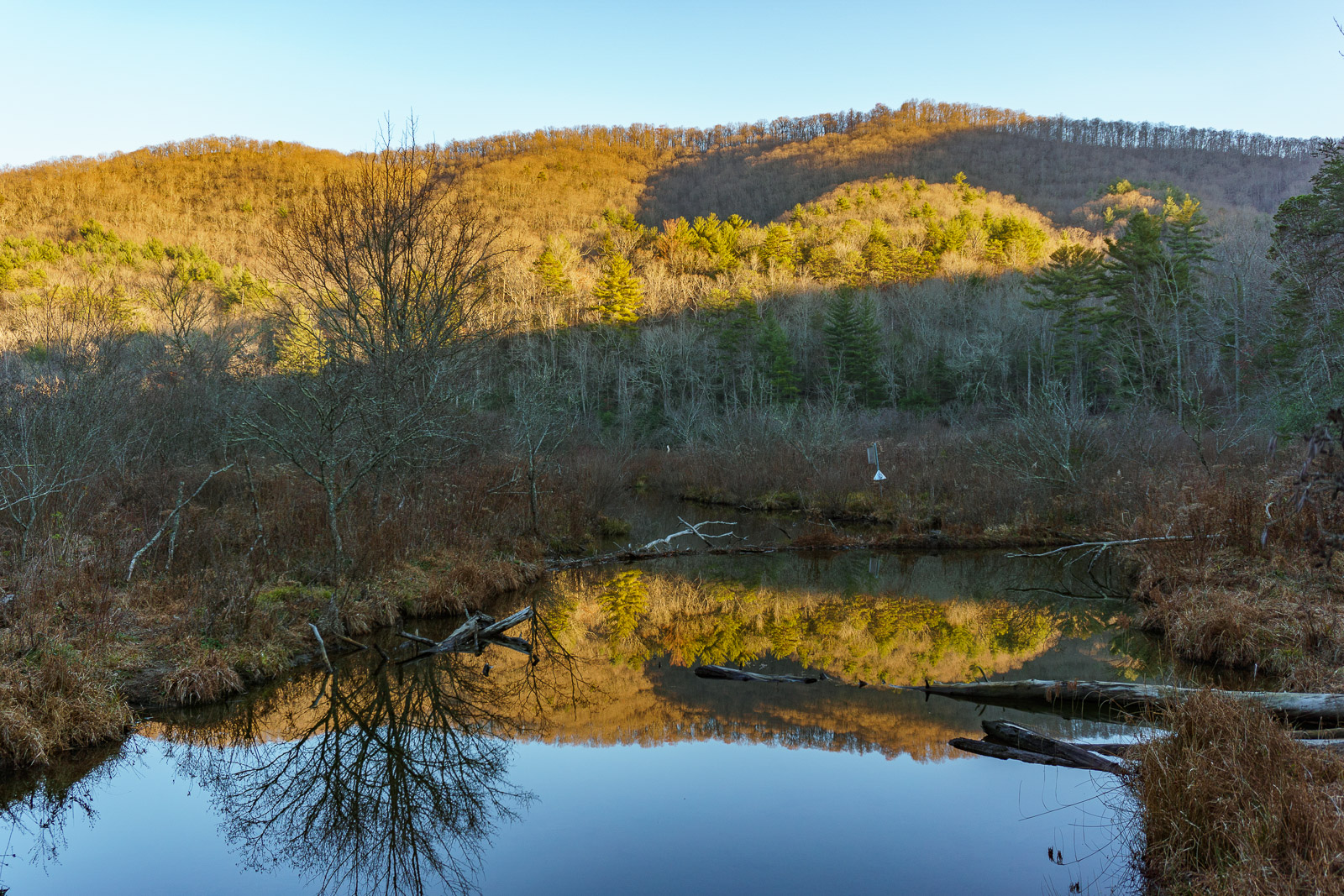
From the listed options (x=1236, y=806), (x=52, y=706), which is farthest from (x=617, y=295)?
(x=1236, y=806)

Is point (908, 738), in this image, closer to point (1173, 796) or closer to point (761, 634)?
point (1173, 796)

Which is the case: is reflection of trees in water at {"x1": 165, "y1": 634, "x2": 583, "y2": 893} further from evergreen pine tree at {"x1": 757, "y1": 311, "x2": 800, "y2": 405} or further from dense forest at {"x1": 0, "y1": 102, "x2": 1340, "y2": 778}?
evergreen pine tree at {"x1": 757, "y1": 311, "x2": 800, "y2": 405}

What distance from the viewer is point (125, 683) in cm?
817

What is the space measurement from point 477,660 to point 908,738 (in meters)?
5.93

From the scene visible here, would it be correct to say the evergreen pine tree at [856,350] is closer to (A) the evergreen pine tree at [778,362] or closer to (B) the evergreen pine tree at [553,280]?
(A) the evergreen pine tree at [778,362]

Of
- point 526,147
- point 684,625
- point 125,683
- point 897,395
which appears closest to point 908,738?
point 684,625

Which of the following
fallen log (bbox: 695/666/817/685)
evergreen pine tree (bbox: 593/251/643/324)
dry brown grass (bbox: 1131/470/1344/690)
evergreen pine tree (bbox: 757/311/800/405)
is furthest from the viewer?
evergreen pine tree (bbox: 593/251/643/324)

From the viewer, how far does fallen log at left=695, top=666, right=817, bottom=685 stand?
9586 millimetres

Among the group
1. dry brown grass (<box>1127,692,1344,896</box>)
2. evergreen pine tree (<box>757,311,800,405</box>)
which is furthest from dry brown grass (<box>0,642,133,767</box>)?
evergreen pine tree (<box>757,311,800,405</box>)

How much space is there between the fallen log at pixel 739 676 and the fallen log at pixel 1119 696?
1221 mm

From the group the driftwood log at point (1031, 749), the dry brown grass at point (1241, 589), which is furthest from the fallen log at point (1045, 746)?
the dry brown grass at point (1241, 589)

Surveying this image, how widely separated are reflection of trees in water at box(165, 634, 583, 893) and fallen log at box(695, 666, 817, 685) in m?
1.98

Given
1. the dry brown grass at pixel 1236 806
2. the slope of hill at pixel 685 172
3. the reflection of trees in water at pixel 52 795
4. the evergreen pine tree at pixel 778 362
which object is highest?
the slope of hill at pixel 685 172

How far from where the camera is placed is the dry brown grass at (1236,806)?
4035 millimetres
